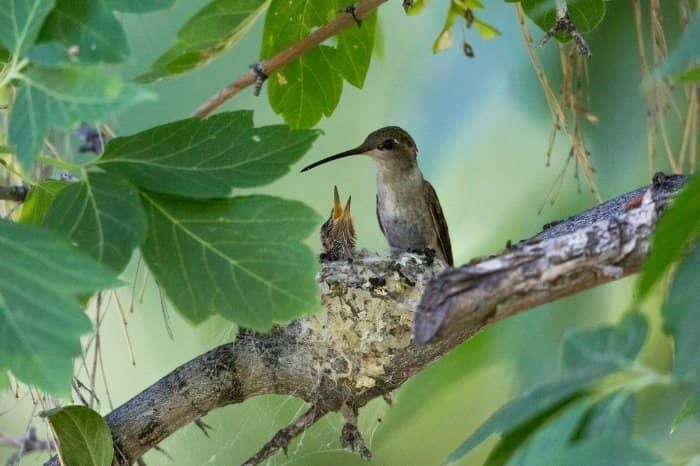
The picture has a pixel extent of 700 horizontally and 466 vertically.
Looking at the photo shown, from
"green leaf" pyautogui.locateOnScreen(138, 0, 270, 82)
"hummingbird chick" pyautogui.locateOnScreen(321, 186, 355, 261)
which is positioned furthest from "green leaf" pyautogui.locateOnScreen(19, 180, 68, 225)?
"hummingbird chick" pyautogui.locateOnScreen(321, 186, 355, 261)

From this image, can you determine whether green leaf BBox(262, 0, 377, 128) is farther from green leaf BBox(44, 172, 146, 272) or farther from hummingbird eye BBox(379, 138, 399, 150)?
hummingbird eye BBox(379, 138, 399, 150)

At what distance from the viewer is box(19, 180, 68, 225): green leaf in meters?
1.51

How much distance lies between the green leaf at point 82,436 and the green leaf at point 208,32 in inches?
24.8

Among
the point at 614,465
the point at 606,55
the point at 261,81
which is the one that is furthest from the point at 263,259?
the point at 606,55

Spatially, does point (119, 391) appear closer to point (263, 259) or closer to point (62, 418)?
point (62, 418)

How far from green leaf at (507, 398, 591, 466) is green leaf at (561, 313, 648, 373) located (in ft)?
0.10

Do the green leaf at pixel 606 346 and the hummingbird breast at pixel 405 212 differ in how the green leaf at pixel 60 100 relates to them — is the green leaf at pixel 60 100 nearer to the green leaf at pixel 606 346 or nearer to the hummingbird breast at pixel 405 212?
the green leaf at pixel 606 346

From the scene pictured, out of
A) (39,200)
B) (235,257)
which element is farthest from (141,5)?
(39,200)

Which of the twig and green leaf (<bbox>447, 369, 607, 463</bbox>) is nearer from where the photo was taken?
green leaf (<bbox>447, 369, 607, 463</bbox>)

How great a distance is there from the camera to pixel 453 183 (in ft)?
11.5

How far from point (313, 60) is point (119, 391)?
69.6 inches

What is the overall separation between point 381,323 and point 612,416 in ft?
5.66

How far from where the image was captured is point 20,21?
106 centimetres

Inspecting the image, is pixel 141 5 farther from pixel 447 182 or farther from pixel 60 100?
pixel 447 182
